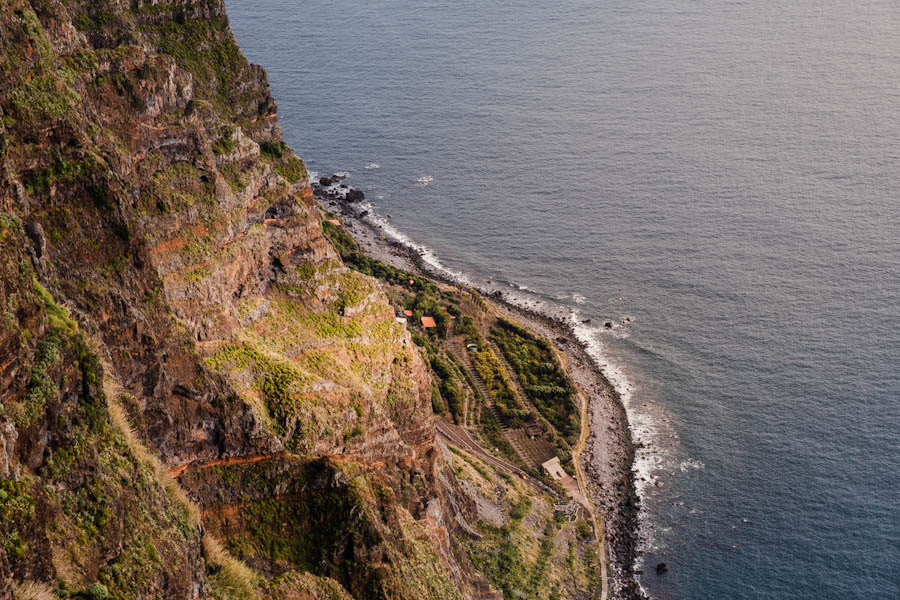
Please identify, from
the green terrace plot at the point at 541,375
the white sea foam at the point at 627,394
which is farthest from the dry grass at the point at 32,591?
the green terrace plot at the point at 541,375

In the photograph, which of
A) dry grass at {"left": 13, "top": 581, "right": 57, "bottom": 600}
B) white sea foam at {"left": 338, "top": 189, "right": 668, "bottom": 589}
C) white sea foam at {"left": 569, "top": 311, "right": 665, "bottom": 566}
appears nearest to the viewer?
dry grass at {"left": 13, "top": 581, "right": 57, "bottom": 600}

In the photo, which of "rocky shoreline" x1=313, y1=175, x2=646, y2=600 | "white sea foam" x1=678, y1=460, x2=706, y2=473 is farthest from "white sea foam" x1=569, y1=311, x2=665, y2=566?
"white sea foam" x1=678, y1=460, x2=706, y2=473

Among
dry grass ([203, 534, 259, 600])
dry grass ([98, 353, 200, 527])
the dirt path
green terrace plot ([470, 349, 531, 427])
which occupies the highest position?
dry grass ([98, 353, 200, 527])

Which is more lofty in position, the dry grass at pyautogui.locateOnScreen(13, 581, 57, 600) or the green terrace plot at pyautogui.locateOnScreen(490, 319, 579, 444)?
the dry grass at pyautogui.locateOnScreen(13, 581, 57, 600)

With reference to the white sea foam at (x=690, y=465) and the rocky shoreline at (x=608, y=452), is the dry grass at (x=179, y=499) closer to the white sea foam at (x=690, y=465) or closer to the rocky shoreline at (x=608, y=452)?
the rocky shoreline at (x=608, y=452)

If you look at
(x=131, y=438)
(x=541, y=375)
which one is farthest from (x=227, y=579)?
(x=541, y=375)

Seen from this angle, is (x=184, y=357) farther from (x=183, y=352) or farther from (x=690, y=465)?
(x=690, y=465)

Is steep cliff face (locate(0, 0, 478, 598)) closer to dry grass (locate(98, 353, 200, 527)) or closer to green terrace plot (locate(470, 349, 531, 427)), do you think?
dry grass (locate(98, 353, 200, 527))
